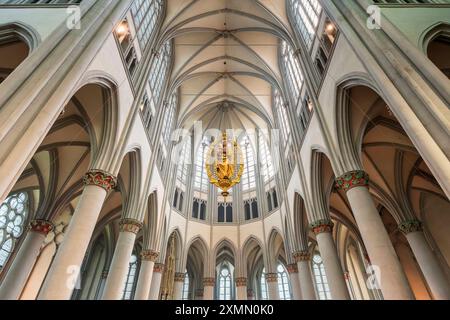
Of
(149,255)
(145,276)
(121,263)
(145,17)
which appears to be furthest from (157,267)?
(145,17)

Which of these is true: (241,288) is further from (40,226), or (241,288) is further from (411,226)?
(40,226)

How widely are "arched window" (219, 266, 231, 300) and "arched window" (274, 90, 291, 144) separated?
44.7ft

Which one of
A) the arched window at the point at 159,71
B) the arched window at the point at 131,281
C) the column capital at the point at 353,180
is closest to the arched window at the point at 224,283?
the arched window at the point at 131,281

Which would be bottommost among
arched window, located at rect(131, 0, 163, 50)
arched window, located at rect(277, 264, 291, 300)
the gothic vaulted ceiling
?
arched window, located at rect(277, 264, 291, 300)

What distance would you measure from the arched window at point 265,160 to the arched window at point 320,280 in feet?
24.8

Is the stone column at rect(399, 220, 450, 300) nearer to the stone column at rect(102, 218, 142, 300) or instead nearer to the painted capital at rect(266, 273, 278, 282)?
the painted capital at rect(266, 273, 278, 282)

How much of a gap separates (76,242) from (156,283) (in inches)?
350

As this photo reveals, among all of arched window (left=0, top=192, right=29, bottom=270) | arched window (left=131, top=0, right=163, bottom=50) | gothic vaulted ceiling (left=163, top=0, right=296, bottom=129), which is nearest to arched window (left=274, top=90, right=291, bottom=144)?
gothic vaulted ceiling (left=163, top=0, right=296, bottom=129)

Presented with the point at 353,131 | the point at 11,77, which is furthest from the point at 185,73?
the point at 11,77

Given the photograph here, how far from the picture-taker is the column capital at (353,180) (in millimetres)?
7984

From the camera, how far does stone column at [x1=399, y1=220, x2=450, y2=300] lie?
9.97 metres

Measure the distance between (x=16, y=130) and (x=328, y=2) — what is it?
9.92m

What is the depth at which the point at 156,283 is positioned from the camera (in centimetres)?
1448

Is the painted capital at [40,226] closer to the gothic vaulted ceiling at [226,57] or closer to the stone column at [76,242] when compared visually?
the stone column at [76,242]
